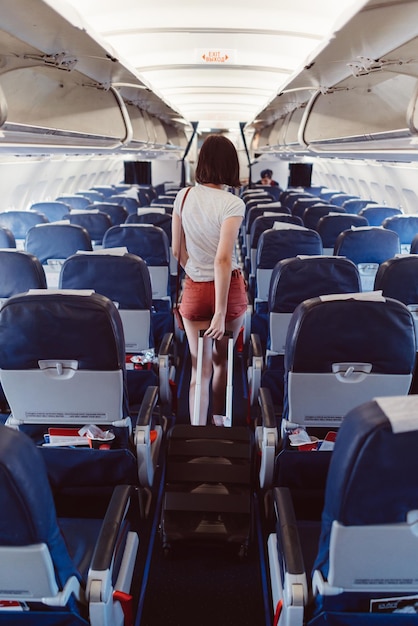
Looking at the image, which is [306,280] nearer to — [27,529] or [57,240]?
[27,529]

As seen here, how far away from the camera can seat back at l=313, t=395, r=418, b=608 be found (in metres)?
1.29

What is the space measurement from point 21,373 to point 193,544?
1191 mm

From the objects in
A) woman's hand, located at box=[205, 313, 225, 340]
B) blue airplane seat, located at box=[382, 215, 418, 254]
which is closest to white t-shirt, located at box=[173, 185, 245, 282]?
woman's hand, located at box=[205, 313, 225, 340]

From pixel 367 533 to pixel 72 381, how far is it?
1495mm

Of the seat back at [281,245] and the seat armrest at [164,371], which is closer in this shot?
the seat armrest at [164,371]

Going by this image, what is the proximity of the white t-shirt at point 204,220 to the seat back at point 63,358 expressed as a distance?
1.04 meters

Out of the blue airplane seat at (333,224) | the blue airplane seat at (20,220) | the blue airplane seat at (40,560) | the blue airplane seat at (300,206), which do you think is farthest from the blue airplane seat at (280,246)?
the blue airplane seat at (300,206)

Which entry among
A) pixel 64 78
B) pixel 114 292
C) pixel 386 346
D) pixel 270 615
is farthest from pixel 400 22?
pixel 64 78

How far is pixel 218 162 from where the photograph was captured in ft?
10.2

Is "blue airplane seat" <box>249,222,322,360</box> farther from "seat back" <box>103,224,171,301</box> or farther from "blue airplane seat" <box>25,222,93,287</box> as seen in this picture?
"blue airplane seat" <box>25,222,93,287</box>

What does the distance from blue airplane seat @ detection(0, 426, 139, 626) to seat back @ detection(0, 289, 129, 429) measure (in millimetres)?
624

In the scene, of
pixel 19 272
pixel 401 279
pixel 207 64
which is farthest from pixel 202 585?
pixel 207 64

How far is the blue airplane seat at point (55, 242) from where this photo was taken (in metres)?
5.42

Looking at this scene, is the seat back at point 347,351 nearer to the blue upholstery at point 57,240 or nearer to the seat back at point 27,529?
the seat back at point 27,529
